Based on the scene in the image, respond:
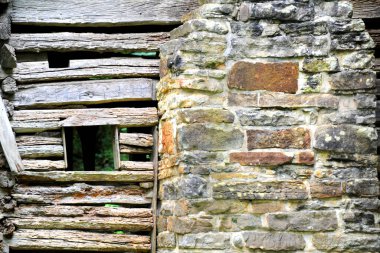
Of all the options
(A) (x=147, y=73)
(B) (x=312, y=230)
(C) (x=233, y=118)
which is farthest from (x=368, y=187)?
(A) (x=147, y=73)

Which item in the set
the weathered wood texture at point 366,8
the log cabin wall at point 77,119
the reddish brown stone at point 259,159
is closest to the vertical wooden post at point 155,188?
the log cabin wall at point 77,119

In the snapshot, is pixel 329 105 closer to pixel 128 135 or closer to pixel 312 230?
pixel 312 230

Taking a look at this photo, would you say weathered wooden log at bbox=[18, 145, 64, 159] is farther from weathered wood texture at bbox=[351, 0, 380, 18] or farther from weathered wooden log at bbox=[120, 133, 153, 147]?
weathered wood texture at bbox=[351, 0, 380, 18]

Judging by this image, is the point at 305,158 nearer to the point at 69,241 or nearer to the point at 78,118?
the point at 78,118

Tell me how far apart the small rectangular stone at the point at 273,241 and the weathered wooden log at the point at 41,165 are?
158 cm

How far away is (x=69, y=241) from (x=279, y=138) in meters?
1.77

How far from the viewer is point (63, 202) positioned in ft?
15.4

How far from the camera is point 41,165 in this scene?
185 inches

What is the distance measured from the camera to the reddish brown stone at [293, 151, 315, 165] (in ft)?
13.6

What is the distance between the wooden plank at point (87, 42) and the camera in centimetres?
483

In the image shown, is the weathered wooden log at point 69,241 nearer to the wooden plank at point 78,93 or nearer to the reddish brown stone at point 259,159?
the wooden plank at point 78,93

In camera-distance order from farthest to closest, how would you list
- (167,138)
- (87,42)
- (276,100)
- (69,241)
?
(87,42)
(69,241)
(167,138)
(276,100)

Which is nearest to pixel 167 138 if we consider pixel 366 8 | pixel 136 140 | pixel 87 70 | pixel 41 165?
pixel 136 140

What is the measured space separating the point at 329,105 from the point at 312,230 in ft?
2.83
